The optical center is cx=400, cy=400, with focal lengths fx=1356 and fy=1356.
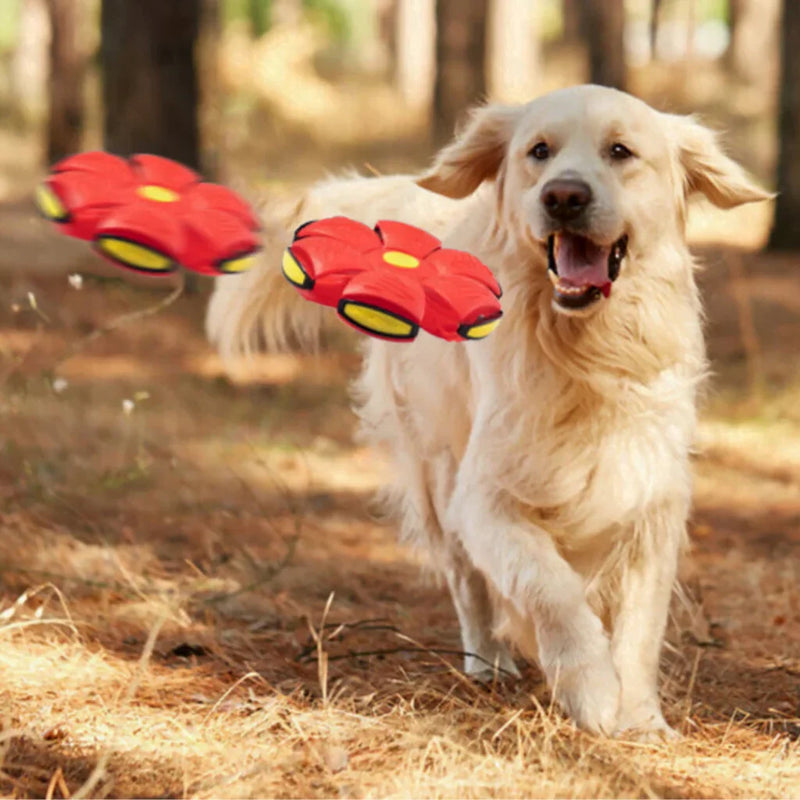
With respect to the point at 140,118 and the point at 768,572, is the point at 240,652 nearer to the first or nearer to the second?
the point at 768,572

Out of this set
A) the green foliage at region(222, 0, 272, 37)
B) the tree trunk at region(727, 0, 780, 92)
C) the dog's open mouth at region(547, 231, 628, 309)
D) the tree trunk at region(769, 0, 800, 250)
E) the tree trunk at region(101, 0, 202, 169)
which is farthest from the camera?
the green foliage at region(222, 0, 272, 37)

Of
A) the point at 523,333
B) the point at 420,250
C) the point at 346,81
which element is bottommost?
the point at 346,81

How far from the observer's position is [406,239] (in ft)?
11.4

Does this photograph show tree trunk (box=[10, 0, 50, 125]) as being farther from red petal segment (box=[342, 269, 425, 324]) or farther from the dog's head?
red petal segment (box=[342, 269, 425, 324])

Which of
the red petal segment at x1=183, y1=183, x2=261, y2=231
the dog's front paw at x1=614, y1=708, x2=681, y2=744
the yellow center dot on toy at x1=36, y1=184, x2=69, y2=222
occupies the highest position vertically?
the yellow center dot on toy at x1=36, y1=184, x2=69, y2=222

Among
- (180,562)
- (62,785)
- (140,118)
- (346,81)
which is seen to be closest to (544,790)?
(62,785)

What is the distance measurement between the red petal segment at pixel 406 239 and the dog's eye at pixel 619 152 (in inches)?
19.8

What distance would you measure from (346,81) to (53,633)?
23.2 metres

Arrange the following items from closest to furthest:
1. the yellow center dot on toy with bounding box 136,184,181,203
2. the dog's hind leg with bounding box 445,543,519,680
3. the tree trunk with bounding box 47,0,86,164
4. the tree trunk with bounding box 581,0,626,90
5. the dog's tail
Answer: the yellow center dot on toy with bounding box 136,184,181,203, the dog's hind leg with bounding box 445,543,519,680, the dog's tail, the tree trunk with bounding box 581,0,626,90, the tree trunk with bounding box 47,0,86,164

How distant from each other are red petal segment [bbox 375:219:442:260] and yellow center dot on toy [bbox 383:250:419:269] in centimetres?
3

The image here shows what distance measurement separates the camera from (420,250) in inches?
135

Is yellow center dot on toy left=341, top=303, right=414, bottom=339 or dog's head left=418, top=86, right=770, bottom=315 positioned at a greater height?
dog's head left=418, top=86, right=770, bottom=315

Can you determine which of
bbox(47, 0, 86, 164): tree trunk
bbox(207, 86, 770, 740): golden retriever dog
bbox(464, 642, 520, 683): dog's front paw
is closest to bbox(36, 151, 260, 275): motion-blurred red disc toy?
bbox(207, 86, 770, 740): golden retriever dog

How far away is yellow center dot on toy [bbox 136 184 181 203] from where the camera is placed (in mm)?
3275
